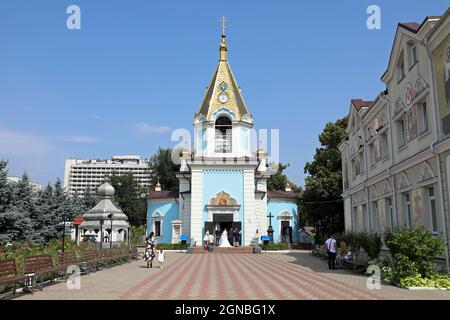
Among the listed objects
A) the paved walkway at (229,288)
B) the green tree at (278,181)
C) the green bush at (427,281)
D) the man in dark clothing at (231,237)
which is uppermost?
the green tree at (278,181)

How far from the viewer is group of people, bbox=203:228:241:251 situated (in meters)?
32.2

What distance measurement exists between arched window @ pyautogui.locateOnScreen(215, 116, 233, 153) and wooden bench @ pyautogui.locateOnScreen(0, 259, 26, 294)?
26893 millimetres

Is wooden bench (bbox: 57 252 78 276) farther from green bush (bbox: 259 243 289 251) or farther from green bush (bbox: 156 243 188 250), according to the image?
green bush (bbox: 259 243 289 251)

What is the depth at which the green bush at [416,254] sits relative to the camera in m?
11.4

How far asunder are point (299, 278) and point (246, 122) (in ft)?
80.1

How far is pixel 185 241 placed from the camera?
35.9 meters

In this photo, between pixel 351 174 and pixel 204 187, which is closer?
pixel 351 174

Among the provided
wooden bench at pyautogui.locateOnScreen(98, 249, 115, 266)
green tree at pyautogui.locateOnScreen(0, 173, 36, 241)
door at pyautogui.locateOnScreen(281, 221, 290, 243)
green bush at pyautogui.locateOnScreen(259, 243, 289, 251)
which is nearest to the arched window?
green bush at pyautogui.locateOnScreen(259, 243, 289, 251)

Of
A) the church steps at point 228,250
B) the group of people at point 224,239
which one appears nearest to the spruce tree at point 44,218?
the church steps at point 228,250

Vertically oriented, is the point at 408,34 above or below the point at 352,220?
above

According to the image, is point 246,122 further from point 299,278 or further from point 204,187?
point 299,278

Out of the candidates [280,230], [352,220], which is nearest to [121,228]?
[352,220]

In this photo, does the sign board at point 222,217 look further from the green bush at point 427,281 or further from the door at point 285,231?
the green bush at point 427,281

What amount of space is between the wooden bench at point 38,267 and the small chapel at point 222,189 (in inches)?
858
